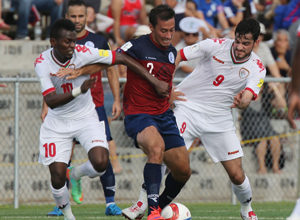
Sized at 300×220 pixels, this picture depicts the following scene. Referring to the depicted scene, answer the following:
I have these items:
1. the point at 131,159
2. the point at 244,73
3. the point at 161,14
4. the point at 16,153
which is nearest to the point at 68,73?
the point at 161,14

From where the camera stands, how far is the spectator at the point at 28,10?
43.9ft

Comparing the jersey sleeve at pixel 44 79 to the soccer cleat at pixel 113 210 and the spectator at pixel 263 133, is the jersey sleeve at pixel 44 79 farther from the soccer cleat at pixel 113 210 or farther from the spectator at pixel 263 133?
the spectator at pixel 263 133

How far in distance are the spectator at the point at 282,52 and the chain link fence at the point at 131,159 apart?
47.0 inches

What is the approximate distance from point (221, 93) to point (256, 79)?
2.40ft

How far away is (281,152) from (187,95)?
161 inches

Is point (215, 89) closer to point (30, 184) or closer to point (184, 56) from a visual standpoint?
point (184, 56)

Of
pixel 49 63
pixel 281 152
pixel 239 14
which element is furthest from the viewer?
pixel 239 14

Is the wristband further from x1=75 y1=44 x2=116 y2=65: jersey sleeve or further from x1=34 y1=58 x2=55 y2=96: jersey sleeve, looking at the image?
x1=75 y1=44 x2=116 y2=65: jersey sleeve

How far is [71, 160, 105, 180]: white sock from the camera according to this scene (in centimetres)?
860

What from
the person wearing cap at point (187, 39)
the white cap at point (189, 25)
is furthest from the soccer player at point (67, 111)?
the white cap at point (189, 25)

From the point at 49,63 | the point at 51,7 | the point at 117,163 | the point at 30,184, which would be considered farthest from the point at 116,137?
the point at 49,63

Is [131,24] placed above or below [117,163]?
above

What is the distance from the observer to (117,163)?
12633 mm

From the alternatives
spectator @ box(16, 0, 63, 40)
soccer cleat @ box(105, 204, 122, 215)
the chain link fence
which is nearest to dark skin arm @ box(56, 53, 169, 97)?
soccer cleat @ box(105, 204, 122, 215)
